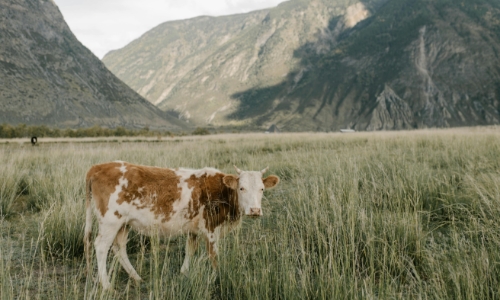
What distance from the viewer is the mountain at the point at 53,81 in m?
84.5

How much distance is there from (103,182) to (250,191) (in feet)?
5.55

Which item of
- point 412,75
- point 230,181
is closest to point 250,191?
point 230,181

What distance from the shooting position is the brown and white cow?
11.7ft

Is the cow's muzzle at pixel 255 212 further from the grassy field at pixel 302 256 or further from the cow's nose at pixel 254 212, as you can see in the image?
the grassy field at pixel 302 256

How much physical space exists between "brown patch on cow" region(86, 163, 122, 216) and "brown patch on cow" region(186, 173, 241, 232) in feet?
2.80

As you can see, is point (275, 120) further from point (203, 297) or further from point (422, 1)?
point (203, 297)

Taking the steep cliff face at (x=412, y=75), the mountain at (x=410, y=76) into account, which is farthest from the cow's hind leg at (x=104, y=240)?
the mountain at (x=410, y=76)

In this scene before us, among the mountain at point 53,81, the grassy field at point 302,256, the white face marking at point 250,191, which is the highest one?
the mountain at point 53,81

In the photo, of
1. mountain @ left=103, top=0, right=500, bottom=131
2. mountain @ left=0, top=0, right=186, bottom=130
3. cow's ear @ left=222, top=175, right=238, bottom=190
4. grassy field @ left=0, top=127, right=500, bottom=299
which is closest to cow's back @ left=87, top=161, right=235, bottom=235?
cow's ear @ left=222, top=175, right=238, bottom=190

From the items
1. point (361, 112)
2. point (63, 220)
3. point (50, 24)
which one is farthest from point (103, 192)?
point (50, 24)

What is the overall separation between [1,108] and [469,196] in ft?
318

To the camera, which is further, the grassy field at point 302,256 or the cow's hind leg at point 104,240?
the cow's hind leg at point 104,240

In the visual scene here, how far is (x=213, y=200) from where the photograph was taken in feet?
13.2

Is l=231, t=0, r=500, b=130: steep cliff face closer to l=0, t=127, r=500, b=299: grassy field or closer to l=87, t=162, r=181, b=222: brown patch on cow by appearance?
l=0, t=127, r=500, b=299: grassy field
